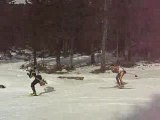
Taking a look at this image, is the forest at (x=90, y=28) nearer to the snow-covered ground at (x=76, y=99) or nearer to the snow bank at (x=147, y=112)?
the snow-covered ground at (x=76, y=99)

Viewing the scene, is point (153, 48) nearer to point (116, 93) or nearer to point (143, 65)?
point (143, 65)

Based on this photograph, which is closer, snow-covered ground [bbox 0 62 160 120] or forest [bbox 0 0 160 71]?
snow-covered ground [bbox 0 62 160 120]

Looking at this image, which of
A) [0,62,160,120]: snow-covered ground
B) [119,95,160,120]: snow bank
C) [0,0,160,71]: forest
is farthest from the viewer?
[0,0,160,71]: forest

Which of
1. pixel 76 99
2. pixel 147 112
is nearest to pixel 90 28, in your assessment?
pixel 76 99

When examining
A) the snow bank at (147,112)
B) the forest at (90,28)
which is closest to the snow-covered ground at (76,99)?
the snow bank at (147,112)

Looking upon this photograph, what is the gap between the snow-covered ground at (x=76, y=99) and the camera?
58.1 ft

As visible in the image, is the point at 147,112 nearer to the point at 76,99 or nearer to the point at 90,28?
the point at 76,99

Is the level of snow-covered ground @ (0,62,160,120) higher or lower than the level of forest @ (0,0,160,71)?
lower

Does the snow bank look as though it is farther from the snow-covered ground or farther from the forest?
the forest

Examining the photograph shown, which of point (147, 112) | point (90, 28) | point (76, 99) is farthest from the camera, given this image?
point (90, 28)

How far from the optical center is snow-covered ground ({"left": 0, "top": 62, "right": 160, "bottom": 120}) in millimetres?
17703

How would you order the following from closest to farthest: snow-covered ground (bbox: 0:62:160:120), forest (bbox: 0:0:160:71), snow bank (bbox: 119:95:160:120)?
snow bank (bbox: 119:95:160:120), snow-covered ground (bbox: 0:62:160:120), forest (bbox: 0:0:160:71)

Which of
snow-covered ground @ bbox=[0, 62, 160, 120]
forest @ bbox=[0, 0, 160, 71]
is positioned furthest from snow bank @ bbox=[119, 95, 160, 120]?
forest @ bbox=[0, 0, 160, 71]

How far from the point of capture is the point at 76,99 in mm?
21594
